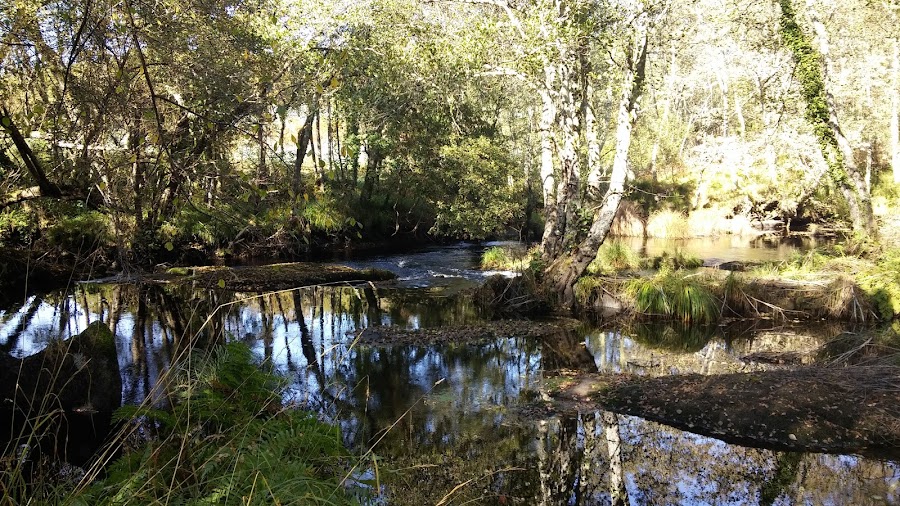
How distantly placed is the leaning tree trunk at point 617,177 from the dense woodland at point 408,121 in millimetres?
44

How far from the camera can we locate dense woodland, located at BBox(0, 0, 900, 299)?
4.85 m

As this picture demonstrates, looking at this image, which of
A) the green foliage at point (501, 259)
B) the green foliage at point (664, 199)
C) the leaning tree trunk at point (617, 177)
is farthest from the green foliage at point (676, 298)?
the green foliage at point (664, 199)

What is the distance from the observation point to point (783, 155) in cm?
2770

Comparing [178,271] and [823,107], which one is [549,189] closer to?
[823,107]

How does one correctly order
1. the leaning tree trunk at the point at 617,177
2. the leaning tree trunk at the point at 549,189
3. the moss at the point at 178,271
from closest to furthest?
the leaning tree trunk at the point at 617,177 → the leaning tree trunk at the point at 549,189 → the moss at the point at 178,271

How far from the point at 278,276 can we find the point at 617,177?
33.2ft

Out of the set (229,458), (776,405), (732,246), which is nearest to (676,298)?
(776,405)

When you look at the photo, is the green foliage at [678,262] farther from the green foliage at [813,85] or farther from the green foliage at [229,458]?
the green foliage at [229,458]

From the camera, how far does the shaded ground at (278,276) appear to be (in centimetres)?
1666

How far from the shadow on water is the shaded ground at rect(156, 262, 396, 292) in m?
1.29

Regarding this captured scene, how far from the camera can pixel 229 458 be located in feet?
10.8

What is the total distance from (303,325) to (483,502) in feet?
27.7

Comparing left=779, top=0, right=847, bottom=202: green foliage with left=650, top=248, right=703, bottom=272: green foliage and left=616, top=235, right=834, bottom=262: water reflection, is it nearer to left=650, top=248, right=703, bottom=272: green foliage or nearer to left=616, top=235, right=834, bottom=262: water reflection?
left=650, top=248, right=703, bottom=272: green foliage

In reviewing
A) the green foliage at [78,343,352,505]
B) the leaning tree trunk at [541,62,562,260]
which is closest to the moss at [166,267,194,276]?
the leaning tree trunk at [541,62,562,260]
